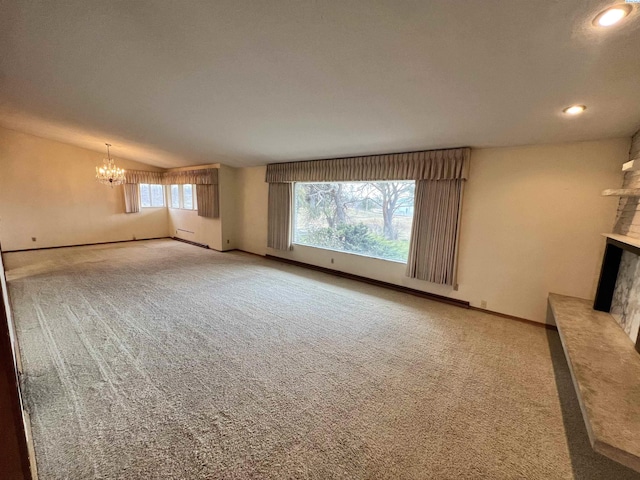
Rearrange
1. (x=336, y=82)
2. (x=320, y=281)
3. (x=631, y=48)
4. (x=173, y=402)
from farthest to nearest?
(x=320, y=281) < (x=336, y=82) < (x=173, y=402) < (x=631, y=48)

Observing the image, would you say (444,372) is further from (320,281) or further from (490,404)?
(320,281)

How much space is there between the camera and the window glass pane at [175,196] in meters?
8.32

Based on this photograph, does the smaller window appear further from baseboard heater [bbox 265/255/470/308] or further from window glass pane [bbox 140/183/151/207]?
baseboard heater [bbox 265/255/470/308]

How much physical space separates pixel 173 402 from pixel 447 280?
346 cm

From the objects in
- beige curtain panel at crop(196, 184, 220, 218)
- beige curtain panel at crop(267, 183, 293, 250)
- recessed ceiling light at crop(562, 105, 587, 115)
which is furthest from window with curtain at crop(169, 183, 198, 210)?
recessed ceiling light at crop(562, 105, 587, 115)

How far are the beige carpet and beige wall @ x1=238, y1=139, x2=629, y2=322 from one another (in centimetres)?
50

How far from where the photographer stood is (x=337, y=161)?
16.1 feet

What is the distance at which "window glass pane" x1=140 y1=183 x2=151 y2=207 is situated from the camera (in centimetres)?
820

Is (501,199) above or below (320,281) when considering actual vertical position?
above

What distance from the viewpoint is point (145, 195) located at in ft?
27.3

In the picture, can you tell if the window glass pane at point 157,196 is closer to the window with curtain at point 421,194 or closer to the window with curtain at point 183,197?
the window with curtain at point 183,197

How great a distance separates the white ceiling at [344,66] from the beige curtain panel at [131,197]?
407 cm

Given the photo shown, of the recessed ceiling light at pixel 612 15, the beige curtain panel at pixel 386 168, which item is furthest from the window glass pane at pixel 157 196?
the recessed ceiling light at pixel 612 15

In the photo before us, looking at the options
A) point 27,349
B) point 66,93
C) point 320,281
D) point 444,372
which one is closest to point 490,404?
point 444,372
